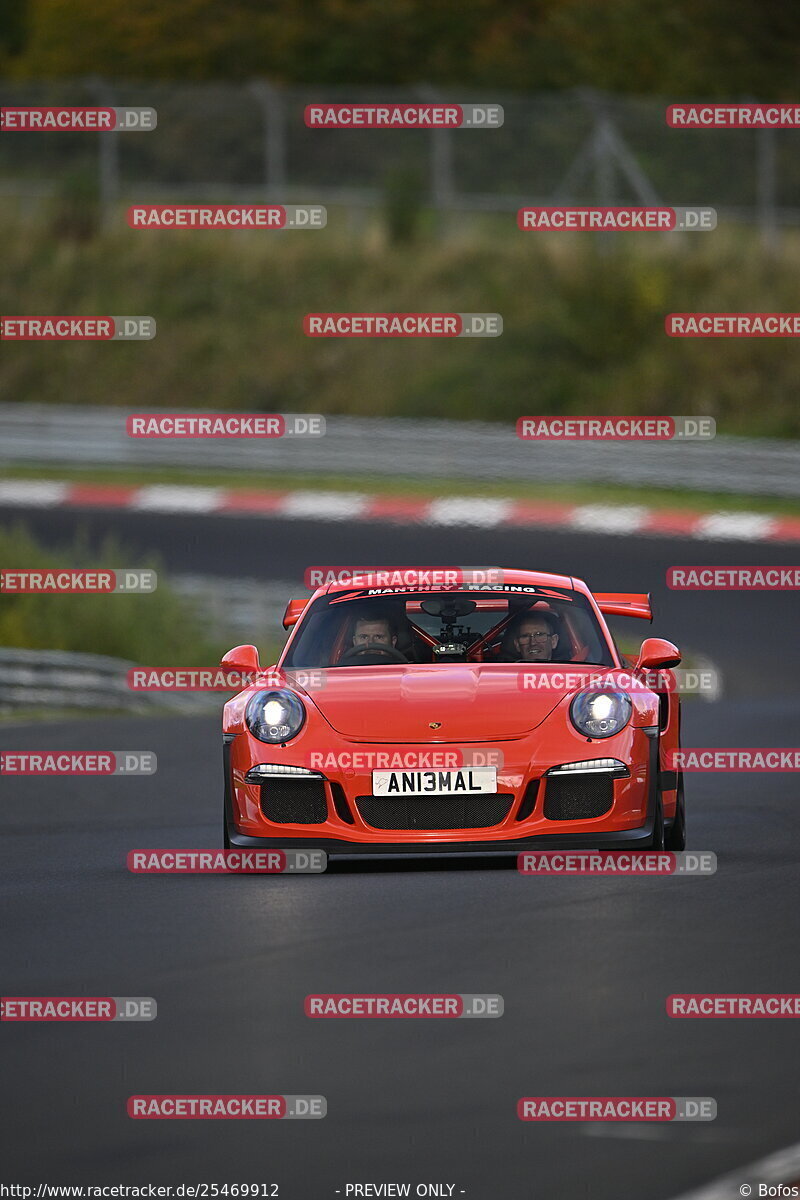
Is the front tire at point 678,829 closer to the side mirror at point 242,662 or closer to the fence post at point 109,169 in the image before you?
the side mirror at point 242,662

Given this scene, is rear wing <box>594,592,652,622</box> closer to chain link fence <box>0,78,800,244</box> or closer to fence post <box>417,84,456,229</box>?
chain link fence <box>0,78,800,244</box>

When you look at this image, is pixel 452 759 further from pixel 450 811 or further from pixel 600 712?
pixel 600 712

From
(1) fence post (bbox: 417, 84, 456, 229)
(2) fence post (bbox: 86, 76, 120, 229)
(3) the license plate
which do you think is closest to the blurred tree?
(1) fence post (bbox: 417, 84, 456, 229)

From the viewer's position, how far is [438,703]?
9242mm

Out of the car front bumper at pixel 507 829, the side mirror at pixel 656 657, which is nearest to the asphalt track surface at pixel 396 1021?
the car front bumper at pixel 507 829

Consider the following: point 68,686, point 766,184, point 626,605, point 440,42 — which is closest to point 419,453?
point 766,184

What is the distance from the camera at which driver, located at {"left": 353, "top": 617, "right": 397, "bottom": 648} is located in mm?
10281

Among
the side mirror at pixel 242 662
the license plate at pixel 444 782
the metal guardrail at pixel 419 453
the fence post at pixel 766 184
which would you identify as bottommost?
the license plate at pixel 444 782

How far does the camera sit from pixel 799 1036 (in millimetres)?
6723

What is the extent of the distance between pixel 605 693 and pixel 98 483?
22029 mm

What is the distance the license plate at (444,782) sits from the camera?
902 cm

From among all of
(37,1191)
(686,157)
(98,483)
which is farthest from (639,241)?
(37,1191)

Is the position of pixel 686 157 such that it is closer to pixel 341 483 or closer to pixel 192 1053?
pixel 341 483

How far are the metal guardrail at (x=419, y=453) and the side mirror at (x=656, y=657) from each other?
17.4 meters
